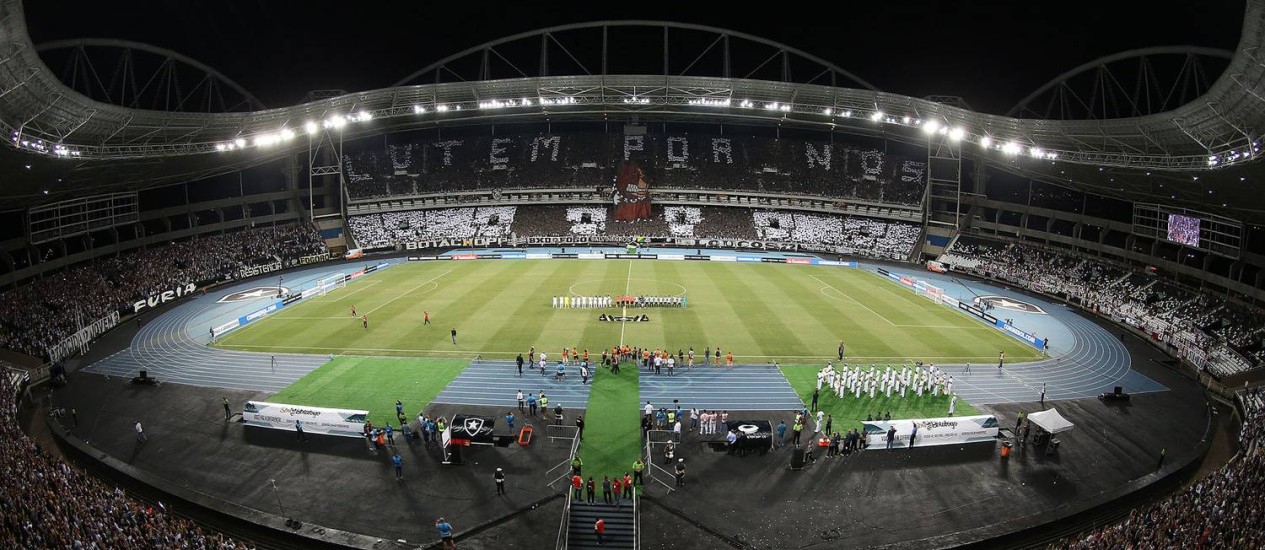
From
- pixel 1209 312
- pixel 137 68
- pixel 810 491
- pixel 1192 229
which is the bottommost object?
pixel 810 491

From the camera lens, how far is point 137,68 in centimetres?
5128

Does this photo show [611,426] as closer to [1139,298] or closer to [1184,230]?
[1139,298]

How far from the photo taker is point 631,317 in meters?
35.6

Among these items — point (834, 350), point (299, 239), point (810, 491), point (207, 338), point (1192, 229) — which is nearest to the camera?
point (810, 491)

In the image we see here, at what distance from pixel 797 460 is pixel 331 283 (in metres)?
37.8

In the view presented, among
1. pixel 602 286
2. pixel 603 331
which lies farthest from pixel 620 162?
pixel 603 331

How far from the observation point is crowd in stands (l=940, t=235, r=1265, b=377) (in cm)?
2998

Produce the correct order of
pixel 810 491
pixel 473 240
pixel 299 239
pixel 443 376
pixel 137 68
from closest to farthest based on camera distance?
pixel 810 491
pixel 443 376
pixel 137 68
pixel 299 239
pixel 473 240

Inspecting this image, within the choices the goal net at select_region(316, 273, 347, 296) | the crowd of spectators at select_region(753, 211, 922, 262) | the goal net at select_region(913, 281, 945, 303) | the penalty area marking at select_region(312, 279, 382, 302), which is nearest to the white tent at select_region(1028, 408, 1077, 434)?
the goal net at select_region(913, 281, 945, 303)

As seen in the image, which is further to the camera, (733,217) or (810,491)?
(733,217)

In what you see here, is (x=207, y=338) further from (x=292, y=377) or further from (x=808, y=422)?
(x=808, y=422)

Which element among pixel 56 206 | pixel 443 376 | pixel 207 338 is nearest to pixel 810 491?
pixel 443 376

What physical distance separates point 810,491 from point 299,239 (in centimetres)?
5530

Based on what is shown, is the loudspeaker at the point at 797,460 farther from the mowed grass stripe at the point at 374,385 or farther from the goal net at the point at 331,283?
the goal net at the point at 331,283
